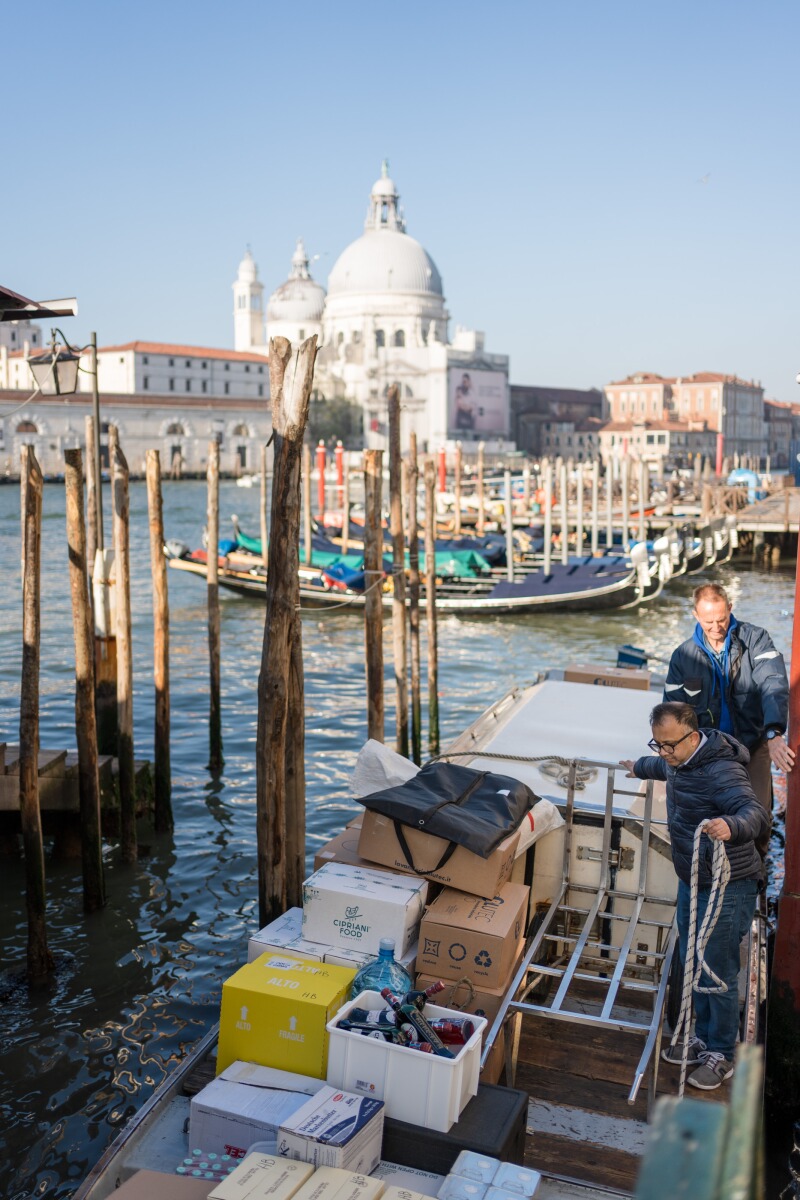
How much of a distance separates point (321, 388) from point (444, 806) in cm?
7640

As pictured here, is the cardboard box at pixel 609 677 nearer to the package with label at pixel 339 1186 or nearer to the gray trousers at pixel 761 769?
the gray trousers at pixel 761 769

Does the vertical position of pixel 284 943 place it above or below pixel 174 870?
above

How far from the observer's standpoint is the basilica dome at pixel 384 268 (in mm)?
84938

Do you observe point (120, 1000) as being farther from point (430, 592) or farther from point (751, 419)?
point (751, 419)

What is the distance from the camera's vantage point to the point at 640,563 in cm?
1928

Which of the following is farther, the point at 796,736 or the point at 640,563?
the point at 640,563

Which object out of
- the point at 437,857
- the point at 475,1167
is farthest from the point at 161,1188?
the point at 437,857

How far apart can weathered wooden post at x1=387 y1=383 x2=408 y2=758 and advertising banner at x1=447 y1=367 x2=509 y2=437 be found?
227 feet

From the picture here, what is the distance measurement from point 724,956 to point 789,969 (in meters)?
0.76

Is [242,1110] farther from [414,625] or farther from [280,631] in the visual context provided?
[414,625]

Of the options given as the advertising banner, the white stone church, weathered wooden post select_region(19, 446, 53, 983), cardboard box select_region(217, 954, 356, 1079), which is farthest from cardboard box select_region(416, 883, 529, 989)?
the advertising banner

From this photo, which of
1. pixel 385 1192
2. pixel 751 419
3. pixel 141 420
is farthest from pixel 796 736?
pixel 751 419

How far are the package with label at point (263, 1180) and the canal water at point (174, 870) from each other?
169 centimetres

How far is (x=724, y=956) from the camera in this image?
3.69 metres
